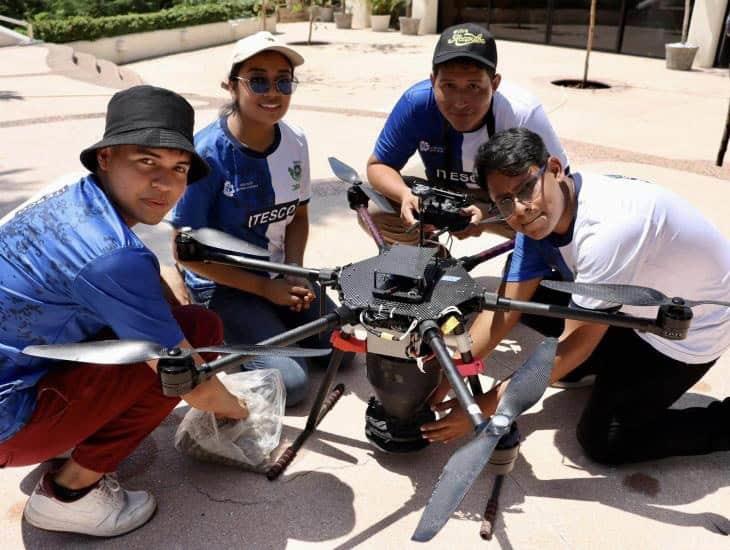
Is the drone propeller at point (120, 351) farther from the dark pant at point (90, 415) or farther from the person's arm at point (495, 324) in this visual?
the person's arm at point (495, 324)

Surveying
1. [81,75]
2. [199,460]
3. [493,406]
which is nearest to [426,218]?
[493,406]

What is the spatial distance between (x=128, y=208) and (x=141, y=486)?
1066mm

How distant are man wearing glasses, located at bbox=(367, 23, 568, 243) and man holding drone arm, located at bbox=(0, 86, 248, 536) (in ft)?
4.51

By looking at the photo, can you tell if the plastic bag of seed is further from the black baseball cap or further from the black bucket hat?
the black baseball cap

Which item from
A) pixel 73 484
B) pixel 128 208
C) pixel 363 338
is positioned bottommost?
pixel 73 484

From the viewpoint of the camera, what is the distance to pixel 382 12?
18.3 m

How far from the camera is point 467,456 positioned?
54.2 inches

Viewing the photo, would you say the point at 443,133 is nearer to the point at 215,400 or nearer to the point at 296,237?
the point at 296,237

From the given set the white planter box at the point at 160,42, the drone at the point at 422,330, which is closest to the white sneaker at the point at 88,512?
the drone at the point at 422,330

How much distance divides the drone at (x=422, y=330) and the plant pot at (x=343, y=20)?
18.1 metres

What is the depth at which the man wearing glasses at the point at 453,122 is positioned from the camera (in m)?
3.02

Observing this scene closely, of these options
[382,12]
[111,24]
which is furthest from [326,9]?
[111,24]

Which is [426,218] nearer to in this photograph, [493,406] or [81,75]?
[493,406]

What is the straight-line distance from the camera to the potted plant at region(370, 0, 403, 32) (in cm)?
1822
